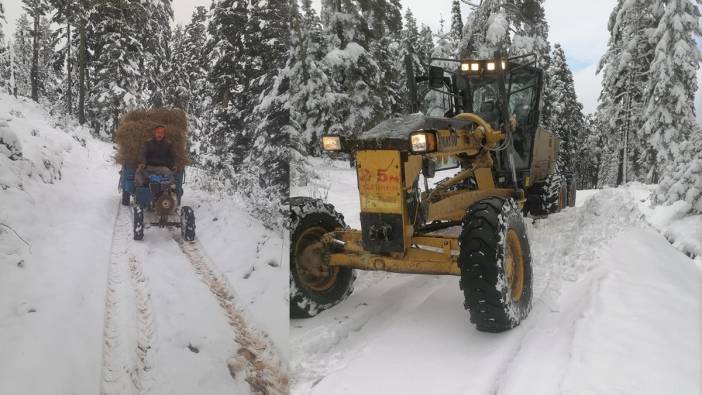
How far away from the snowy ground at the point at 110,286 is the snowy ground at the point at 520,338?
0.81m

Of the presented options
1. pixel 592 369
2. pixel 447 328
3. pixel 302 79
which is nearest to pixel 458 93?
pixel 447 328

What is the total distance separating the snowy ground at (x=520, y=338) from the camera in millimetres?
2699

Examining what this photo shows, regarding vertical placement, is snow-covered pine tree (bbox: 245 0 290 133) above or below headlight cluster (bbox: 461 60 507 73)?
below

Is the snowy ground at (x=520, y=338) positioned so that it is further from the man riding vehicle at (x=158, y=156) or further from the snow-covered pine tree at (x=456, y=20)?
the snow-covered pine tree at (x=456, y=20)

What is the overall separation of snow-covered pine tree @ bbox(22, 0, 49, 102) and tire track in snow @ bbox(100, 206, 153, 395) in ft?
0.81

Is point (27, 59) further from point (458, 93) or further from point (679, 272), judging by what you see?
point (679, 272)

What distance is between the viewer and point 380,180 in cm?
358

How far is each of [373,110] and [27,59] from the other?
754cm

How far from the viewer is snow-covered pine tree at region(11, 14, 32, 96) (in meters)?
0.83

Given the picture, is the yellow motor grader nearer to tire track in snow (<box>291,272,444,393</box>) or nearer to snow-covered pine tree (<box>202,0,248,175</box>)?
Answer: tire track in snow (<box>291,272,444,393</box>)

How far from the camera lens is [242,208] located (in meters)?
1.07

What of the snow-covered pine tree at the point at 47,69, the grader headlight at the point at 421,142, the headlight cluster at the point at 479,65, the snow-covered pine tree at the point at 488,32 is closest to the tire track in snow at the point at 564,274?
the grader headlight at the point at 421,142

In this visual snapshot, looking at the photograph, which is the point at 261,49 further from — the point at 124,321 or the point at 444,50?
the point at 444,50

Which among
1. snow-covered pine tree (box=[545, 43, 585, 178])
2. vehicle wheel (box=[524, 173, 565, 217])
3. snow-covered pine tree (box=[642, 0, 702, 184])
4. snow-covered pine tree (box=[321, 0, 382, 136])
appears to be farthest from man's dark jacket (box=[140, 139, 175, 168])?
vehicle wheel (box=[524, 173, 565, 217])
